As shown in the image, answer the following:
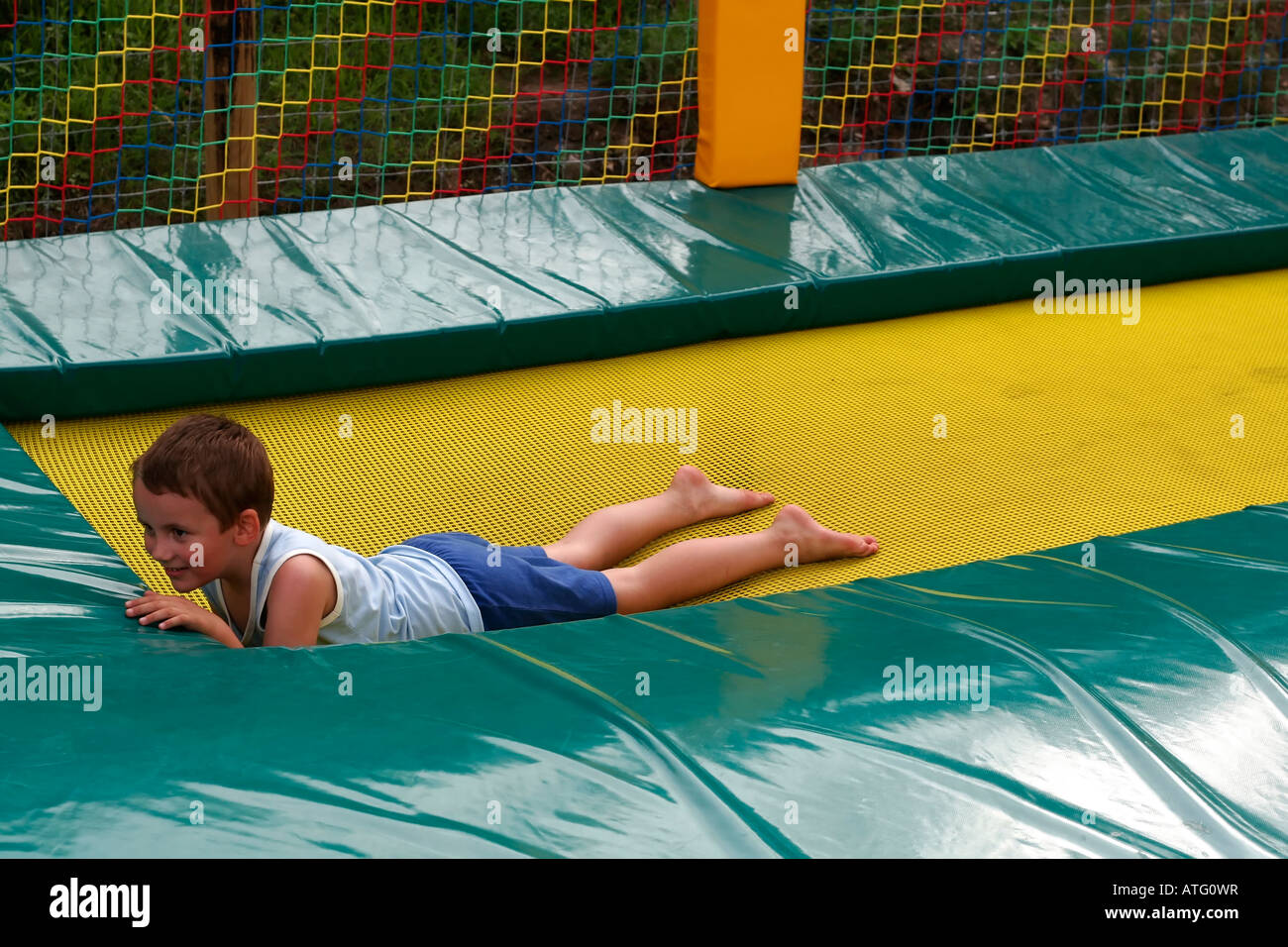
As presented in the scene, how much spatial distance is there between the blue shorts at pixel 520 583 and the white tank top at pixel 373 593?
26mm

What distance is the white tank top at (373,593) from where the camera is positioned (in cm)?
184

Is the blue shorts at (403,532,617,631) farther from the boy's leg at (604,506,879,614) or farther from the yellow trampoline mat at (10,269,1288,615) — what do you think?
the yellow trampoline mat at (10,269,1288,615)

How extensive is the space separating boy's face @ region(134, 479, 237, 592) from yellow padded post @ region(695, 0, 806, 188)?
7.81ft

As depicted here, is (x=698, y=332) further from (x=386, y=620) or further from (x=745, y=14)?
(x=386, y=620)

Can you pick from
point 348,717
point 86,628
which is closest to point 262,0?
point 86,628

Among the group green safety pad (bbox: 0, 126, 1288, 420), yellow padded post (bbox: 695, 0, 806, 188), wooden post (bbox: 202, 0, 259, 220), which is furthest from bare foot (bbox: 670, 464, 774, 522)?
wooden post (bbox: 202, 0, 259, 220)

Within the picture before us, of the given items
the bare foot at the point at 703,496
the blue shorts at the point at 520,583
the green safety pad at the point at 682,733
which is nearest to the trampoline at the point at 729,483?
the green safety pad at the point at 682,733

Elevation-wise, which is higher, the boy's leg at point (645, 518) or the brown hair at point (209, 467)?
the brown hair at point (209, 467)

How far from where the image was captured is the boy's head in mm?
1706

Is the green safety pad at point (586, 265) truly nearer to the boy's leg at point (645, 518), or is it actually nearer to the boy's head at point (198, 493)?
the boy's leg at point (645, 518)

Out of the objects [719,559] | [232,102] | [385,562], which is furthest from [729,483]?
[232,102]

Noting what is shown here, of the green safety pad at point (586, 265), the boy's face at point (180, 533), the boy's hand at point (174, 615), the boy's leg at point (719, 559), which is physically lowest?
the boy's leg at point (719, 559)

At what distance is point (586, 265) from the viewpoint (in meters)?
3.29

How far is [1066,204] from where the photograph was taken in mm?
3902
